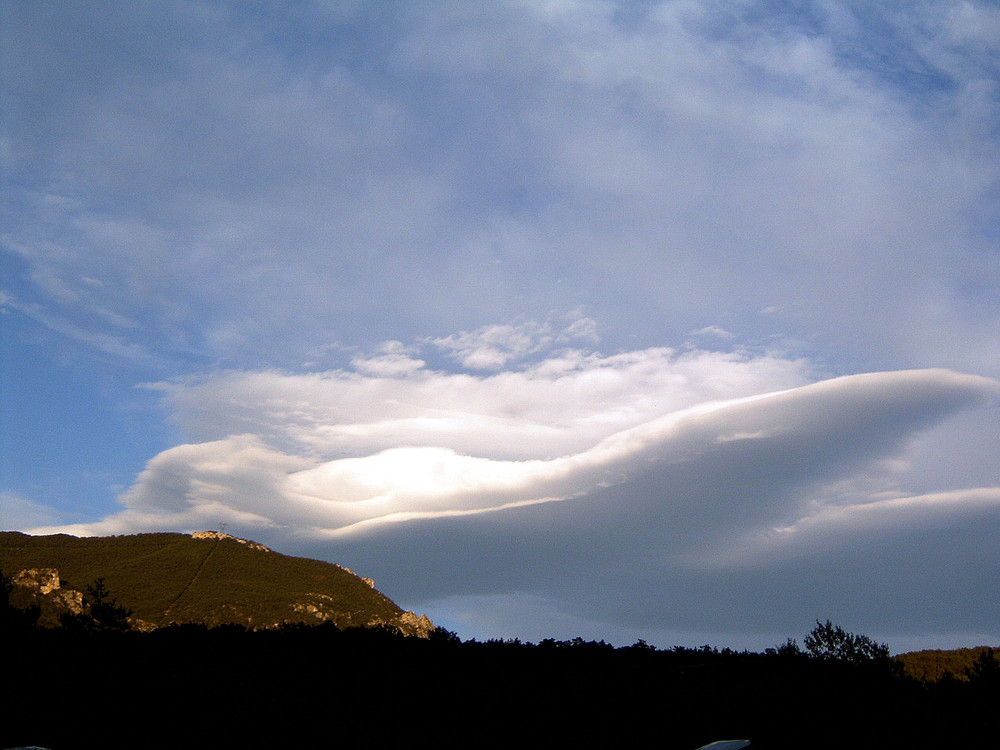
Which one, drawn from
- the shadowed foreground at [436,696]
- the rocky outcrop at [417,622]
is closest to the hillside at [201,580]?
the rocky outcrop at [417,622]

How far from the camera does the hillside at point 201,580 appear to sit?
340 feet

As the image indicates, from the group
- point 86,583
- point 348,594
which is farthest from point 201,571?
point 348,594

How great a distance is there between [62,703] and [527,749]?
10445 millimetres

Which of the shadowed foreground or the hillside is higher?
the hillside

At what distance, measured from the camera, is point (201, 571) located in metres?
128

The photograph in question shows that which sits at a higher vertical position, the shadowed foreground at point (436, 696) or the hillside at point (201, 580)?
the hillside at point (201, 580)

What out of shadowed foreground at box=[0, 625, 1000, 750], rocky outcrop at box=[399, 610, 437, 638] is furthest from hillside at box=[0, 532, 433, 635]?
shadowed foreground at box=[0, 625, 1000, 750]

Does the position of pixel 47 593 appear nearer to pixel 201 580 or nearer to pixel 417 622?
pixel 201 580

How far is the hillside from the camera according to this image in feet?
340

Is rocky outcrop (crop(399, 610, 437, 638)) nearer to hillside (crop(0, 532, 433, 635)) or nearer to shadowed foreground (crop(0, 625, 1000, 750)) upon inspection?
hillside (crop(0, 532, 433, 635))

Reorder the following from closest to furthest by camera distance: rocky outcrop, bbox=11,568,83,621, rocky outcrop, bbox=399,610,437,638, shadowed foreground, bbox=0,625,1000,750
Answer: shadowed foreground, bbox=0,625,1000,750, rocky outcrop, bbox=11,568,83,621, rocky outcrop, bbox=399,610,437,638

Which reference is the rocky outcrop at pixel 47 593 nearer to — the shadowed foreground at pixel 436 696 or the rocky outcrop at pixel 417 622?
the rocky outcrop at pixel 417 622

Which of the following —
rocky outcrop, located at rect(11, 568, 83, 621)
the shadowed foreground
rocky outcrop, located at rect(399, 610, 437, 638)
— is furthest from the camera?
rocky outcrop, located at rect(399, 610, 437, 638)

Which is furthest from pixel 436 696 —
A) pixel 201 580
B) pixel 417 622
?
pixel 201 580
